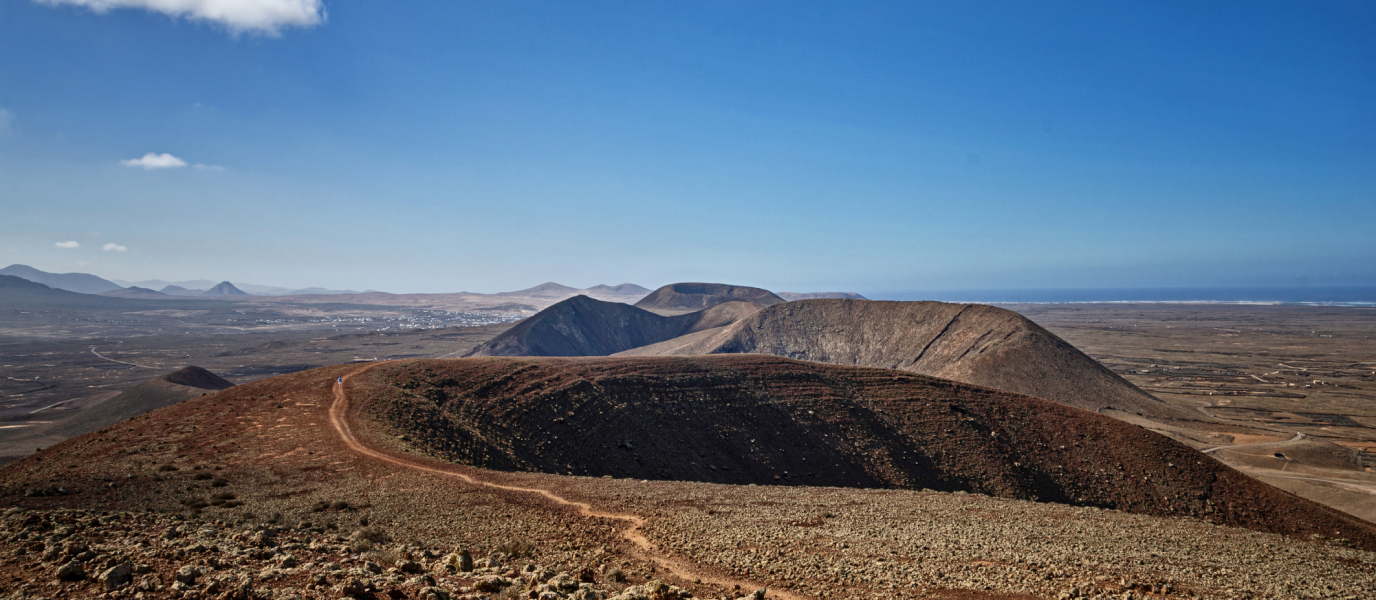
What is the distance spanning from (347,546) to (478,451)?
12930mm

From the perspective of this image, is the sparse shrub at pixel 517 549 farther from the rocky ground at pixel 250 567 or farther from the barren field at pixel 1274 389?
the barren field at pixel 1274 389

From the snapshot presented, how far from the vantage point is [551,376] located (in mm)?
35125

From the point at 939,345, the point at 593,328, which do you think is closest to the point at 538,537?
the point at 939,345

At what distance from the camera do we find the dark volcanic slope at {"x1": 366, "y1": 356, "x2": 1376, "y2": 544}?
26422 mm

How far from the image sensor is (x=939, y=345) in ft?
241

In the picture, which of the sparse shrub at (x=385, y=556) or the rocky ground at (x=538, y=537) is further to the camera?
the sparse shrub at (x=385, y=556)

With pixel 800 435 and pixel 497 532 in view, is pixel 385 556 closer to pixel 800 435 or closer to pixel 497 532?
pixel 497 532

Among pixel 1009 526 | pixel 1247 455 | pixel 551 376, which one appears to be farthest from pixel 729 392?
pixel 1247 455

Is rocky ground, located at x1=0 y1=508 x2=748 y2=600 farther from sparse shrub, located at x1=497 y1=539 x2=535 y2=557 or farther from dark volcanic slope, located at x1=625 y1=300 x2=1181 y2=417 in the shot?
dark volcanic slope, located at x1=625 y1=300 x2=1181 y2=417

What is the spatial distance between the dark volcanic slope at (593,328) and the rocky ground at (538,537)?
78060 mm

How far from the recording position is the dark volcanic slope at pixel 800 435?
86.7 ft

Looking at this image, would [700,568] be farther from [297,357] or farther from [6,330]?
[6,330]

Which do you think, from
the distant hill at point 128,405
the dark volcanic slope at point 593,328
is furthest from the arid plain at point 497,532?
the dark volcanic slope at point 593,328

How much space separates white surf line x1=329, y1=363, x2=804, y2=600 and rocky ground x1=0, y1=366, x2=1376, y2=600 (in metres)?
0.13
